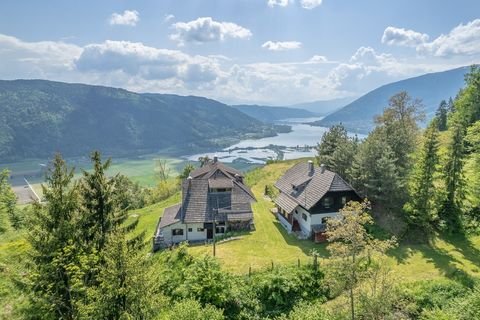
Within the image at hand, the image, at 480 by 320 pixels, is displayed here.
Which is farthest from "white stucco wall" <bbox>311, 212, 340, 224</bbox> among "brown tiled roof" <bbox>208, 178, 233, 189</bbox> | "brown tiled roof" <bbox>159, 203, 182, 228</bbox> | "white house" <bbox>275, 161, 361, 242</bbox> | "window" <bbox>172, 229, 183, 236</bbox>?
"brown tiled roof" <bbox>159, 203, 182, 228</bbox>

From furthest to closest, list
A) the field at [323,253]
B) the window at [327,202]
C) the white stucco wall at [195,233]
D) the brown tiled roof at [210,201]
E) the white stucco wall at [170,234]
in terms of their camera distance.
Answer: the brown tiled roof at [210,201]
the white stucco wall at [195,233]
the white stucco wall at [170,234]
the window at [327,202]
the field at [323,253]

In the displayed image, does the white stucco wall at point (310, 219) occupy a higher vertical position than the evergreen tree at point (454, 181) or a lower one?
lower

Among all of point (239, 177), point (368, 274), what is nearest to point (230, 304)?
point (368, 274)

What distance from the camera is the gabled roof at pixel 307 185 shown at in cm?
3709

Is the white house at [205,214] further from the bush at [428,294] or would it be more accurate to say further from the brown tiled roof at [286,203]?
the bush at [428,294]

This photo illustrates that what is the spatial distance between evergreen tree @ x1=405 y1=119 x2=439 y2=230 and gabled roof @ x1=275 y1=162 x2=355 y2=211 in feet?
20.6

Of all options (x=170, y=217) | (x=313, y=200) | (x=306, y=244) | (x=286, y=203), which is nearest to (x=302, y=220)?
(x=286, y=203)

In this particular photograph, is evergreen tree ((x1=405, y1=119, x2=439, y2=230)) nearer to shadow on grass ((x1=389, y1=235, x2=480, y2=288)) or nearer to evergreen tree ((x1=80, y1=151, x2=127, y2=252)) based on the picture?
shadow on grass ((x1=389, y1=235, x2=480, y2=288))

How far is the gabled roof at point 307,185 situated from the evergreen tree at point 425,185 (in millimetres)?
6281

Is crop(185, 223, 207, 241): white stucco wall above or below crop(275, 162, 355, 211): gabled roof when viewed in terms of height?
below

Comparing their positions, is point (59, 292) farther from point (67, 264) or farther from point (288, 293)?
point (288, 293)

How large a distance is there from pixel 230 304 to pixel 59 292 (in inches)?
509

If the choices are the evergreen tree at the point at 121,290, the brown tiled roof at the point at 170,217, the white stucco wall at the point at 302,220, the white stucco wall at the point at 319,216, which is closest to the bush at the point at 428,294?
the white stucco wall at the point at 319,216

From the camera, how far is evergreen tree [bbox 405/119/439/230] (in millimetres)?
33281
